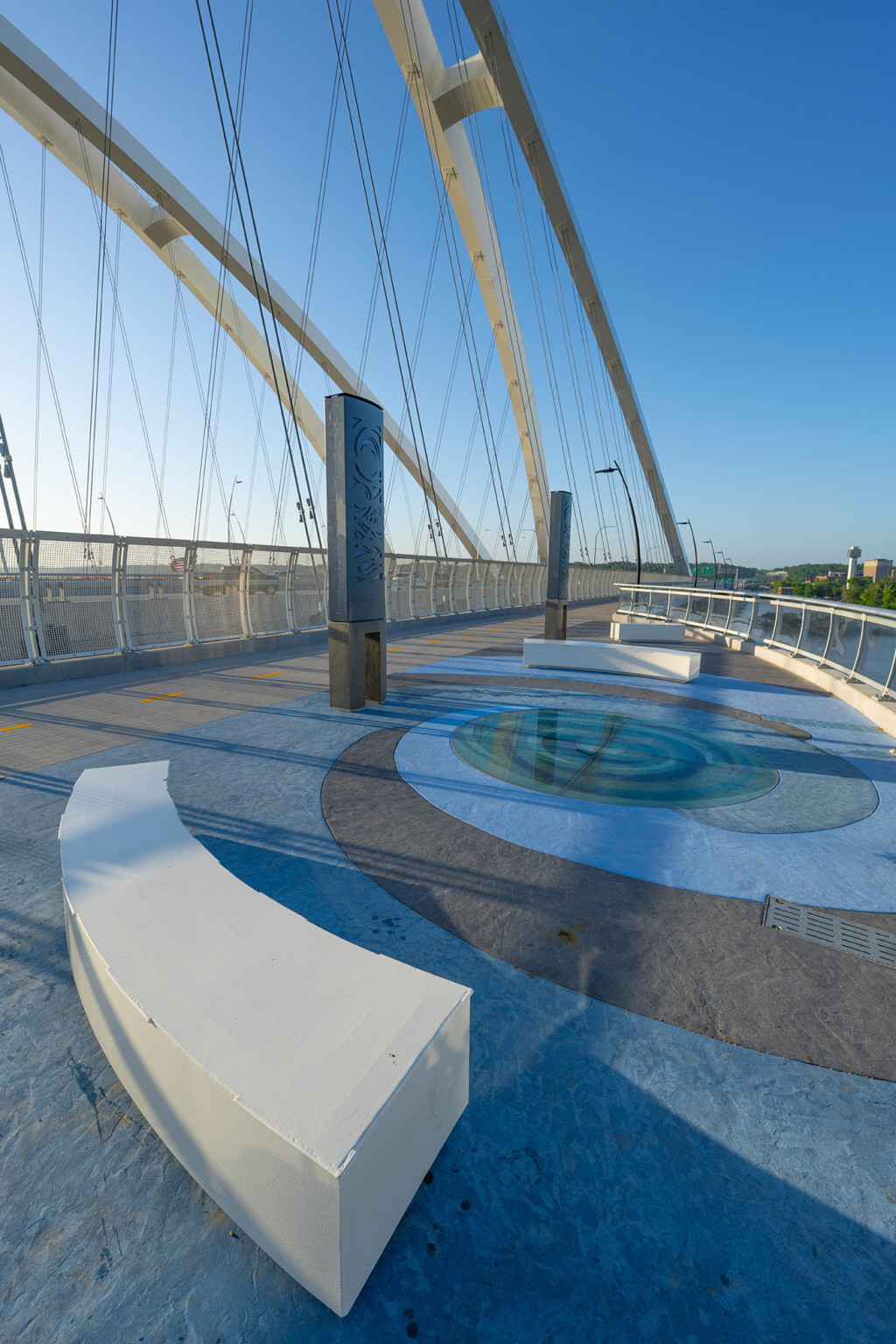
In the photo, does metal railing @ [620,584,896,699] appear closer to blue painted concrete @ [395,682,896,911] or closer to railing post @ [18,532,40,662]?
blue painted concrete @ [395,682,896,911]

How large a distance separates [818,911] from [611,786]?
2.11 meters

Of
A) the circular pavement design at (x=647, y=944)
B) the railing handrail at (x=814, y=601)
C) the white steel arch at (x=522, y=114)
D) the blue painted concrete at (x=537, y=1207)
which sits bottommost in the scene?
the circular pavement design at (x=647, y=944)

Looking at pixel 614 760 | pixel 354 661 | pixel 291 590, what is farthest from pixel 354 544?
pixel 291 590

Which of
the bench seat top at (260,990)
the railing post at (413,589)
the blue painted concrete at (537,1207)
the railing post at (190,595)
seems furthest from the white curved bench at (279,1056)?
the railing post at (413,589)

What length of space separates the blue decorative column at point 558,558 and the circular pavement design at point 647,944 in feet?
38.0

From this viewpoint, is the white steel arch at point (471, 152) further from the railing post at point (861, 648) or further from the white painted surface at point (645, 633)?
the railing post at point (861, 648)

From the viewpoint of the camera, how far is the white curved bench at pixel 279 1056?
4.81 ft

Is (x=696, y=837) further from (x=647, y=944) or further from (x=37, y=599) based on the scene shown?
(x=37, y=599)

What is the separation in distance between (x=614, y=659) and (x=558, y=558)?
450 centimetres

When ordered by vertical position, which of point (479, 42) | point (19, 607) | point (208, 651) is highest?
point (479, 42)

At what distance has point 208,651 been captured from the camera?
1277cm

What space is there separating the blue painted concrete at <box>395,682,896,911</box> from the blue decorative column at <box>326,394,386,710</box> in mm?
1899

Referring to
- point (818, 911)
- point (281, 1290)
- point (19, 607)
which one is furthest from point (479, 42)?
point (281, 1290)

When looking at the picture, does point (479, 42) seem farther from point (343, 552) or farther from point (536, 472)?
point (343, 552)
